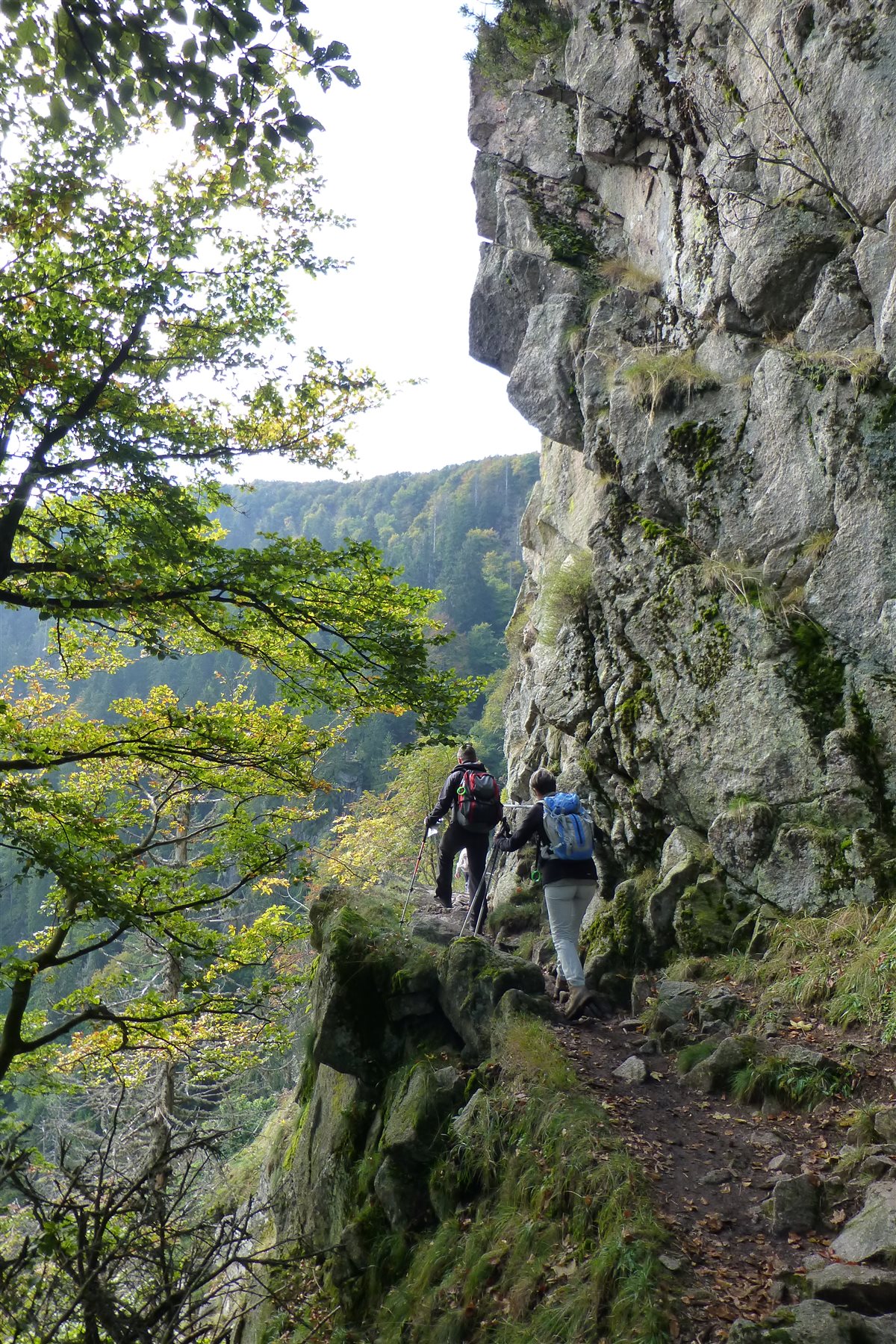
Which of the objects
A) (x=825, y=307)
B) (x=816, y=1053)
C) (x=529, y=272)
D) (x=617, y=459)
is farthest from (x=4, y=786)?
(x=529, y=272)

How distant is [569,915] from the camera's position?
641cm

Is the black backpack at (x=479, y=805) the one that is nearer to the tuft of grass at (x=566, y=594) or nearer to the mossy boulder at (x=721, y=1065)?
the tuft of grass at (x=566, y=594)

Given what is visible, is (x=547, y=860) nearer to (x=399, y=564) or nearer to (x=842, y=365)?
(x=842, y=365)

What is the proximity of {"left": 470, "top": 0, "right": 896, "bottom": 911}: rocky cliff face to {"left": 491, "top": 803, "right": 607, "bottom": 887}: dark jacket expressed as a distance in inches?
70.5

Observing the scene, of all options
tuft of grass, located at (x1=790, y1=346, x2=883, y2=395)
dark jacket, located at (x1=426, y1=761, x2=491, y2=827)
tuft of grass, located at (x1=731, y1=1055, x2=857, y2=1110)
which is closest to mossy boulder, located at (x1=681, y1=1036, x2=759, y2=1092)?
tuft of grass, located at (x1=731, y1=1055, x2=857, y2=1110)

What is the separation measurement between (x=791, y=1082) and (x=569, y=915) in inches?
79.0

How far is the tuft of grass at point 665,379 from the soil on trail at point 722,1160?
22.7 feet

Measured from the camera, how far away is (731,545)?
8578mm

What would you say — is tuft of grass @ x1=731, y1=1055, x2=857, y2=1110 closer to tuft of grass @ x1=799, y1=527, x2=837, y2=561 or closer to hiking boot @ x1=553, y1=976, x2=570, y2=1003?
hiking boot @ x1=553, y1=976, x2=570, y2=1003

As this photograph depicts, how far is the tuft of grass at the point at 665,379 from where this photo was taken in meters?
9.41

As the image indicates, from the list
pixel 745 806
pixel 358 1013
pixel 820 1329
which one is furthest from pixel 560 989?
pixel 820 1329

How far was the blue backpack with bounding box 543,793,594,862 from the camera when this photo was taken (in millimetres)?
6328

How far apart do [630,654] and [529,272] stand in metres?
8.28

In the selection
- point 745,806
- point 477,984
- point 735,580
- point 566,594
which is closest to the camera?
point 477,984
